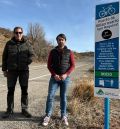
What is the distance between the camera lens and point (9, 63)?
8.22m

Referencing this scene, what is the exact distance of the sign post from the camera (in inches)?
246

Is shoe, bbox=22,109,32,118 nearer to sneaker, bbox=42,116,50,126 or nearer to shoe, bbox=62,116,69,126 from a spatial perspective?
sneaker, bbox=42,116,50,126

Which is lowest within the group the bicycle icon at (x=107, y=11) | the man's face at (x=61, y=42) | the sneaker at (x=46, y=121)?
the sneaker at (x=46, y=121)

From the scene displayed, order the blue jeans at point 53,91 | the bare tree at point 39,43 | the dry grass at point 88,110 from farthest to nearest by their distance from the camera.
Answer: the bare tree at point 39,43 < the dry grass at point 88,110 < the blue jeans at point 53,91

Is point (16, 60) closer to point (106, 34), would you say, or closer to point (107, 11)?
point (106, 34)

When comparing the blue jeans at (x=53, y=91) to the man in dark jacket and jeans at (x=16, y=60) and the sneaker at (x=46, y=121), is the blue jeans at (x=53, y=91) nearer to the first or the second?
the sneaker at (x=46, y=121)

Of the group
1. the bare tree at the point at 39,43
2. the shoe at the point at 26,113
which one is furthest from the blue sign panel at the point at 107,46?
the bare tree at the point at 39,43

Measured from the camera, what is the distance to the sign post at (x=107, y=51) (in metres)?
6.25

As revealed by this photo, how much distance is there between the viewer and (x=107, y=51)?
6.30m

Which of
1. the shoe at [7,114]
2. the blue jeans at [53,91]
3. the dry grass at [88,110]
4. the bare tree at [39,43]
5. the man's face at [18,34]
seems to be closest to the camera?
the blue jeans at [53,91]

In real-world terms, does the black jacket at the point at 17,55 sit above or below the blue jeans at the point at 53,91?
above

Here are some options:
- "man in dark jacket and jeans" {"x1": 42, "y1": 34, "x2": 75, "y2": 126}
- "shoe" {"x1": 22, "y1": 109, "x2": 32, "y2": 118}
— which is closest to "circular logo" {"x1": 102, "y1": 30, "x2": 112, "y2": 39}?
"man in dark jacket and jeans" {"x1": 42, "y1": 34, "x2": 75, "y2": 126}

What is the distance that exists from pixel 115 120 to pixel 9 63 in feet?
8.89

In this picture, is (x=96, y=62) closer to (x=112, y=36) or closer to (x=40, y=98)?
(x=112, y=36)
